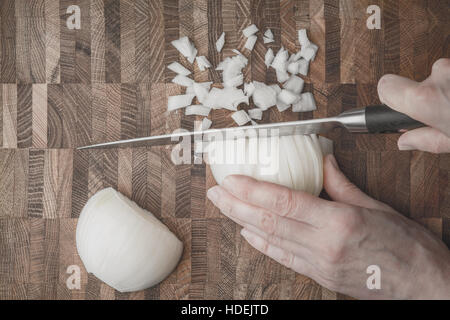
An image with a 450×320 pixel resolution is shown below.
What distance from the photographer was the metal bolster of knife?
84 cm

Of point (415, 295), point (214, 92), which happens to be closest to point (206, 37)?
point (214, 92)

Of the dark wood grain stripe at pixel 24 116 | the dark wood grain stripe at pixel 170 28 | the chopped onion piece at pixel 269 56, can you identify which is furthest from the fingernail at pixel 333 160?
the dark wood grain stripe at pixel 24 116

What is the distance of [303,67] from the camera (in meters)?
1.13

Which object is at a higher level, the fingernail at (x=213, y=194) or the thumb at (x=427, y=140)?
the thumb at (x=427, y=140)

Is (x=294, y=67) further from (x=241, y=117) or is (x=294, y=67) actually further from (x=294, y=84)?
(x=241, y=117)

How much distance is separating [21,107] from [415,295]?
1.34 m

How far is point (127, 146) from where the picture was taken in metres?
1.11

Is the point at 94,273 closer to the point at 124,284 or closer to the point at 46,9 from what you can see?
the point at 124,284

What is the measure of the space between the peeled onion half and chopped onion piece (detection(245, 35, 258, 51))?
327 millimetres

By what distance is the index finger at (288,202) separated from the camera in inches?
37.4

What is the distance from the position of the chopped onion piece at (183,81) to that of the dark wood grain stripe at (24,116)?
0.47 metres

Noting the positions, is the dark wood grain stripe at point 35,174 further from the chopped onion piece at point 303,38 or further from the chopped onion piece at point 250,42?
the chopped onion piece at point 303,38

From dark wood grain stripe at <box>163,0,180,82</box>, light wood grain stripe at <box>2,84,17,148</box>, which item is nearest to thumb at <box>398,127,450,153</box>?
dark wood grain stripe at <box>163,0,180,82</box>

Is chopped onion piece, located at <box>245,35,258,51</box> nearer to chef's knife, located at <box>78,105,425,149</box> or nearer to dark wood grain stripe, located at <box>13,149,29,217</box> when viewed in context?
chef's knife, located at <box>78,105,425,149</box>
